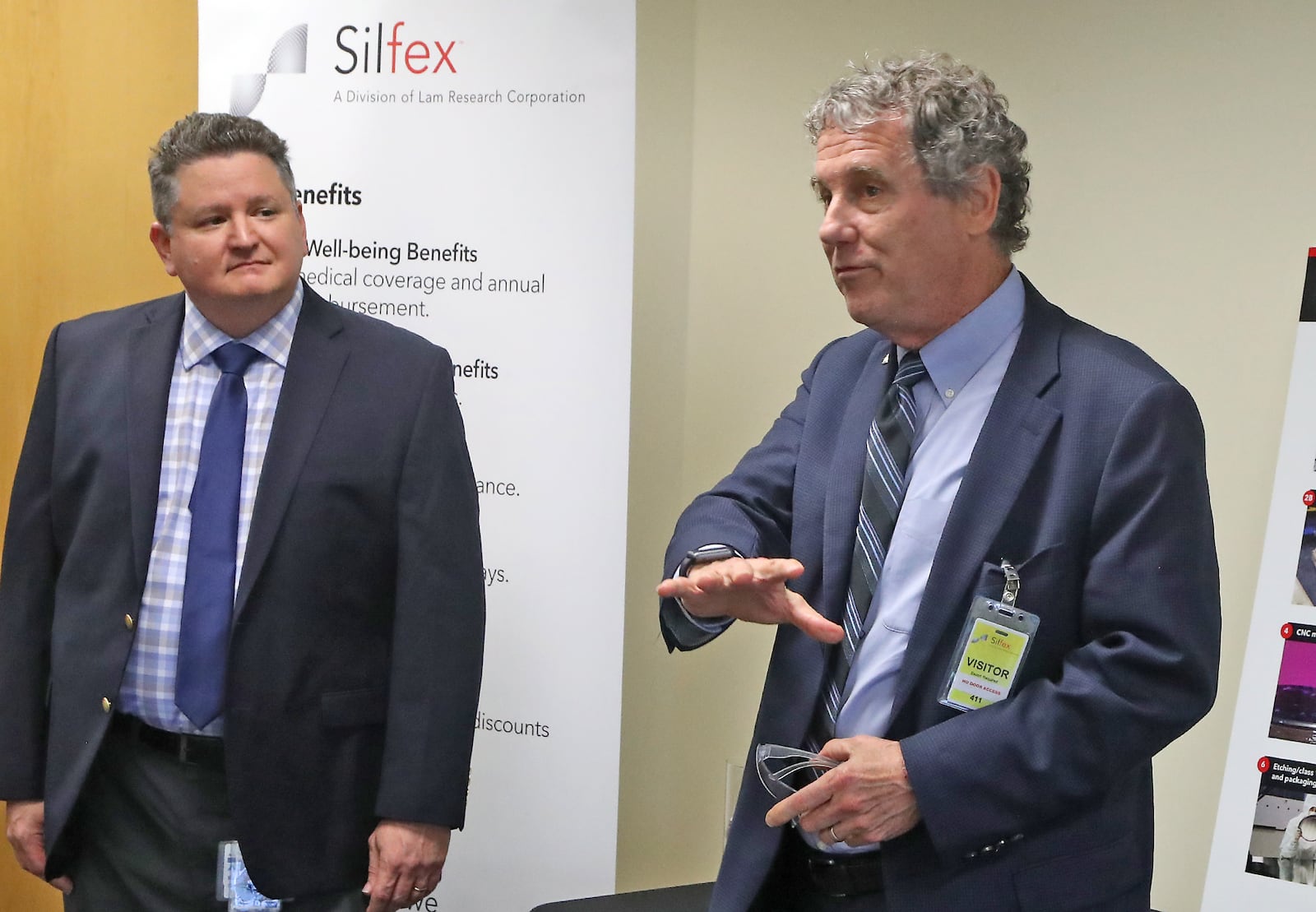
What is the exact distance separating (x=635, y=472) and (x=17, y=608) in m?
1.66

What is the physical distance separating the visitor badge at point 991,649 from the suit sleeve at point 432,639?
865 millimetres

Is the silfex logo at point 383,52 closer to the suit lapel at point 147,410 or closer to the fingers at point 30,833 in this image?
the suit lapel at point 147,410

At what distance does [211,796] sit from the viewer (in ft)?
6.59

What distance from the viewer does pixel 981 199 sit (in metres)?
1.71

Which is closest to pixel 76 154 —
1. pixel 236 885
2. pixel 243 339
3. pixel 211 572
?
pixel 243 339

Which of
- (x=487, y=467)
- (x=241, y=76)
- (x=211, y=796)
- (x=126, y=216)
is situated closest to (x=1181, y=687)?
(x=211, y=796)

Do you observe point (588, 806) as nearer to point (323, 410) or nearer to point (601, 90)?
point (323, 410)

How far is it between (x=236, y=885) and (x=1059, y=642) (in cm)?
136

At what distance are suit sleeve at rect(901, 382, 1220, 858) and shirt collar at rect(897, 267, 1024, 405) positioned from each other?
0.81 ft

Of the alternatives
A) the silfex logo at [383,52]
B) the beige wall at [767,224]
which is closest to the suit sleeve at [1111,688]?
the beige wall at [767,224]

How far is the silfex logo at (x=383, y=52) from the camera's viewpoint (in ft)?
9.26

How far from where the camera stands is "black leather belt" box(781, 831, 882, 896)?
1600mm

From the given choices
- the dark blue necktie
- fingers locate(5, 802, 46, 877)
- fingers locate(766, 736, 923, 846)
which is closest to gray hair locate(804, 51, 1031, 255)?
fingers locate(766, 736, 923, 846)

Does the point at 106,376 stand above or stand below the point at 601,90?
below
